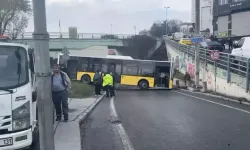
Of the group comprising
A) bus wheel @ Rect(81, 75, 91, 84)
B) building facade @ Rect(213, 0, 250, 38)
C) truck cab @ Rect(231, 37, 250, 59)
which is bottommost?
bus wheel @ Rect(81, 75, 91, 84)

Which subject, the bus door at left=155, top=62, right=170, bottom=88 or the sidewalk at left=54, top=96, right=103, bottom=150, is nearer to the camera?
the sidewalk at left=54, top=96, right=103, bottom=150

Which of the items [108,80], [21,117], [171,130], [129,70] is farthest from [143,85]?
[21,117]

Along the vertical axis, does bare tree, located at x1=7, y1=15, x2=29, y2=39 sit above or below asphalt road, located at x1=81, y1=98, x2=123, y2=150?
above

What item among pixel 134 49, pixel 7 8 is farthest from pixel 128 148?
pixel 134 49

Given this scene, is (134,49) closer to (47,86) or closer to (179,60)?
(179,60)

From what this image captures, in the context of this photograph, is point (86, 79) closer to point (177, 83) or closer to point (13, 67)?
point (177, 83)

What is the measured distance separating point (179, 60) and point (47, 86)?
3409cm

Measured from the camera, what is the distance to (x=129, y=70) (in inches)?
1337

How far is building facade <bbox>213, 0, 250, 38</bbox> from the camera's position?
134 ft

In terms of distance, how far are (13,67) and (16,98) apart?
28.7 inches

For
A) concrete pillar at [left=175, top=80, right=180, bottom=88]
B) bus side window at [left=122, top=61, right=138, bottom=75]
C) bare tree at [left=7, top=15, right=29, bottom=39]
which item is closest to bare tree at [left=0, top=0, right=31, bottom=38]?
bare tree at [left=7, top=15, right=29, bottom=39]

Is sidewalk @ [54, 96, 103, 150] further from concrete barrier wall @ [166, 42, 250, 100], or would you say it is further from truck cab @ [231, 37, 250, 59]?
truck cab @ [231, 37, 250, 59]

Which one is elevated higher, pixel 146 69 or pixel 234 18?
pixel 234 18

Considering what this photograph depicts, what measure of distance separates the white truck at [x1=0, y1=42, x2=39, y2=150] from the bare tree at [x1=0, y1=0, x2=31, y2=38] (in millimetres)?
41312
